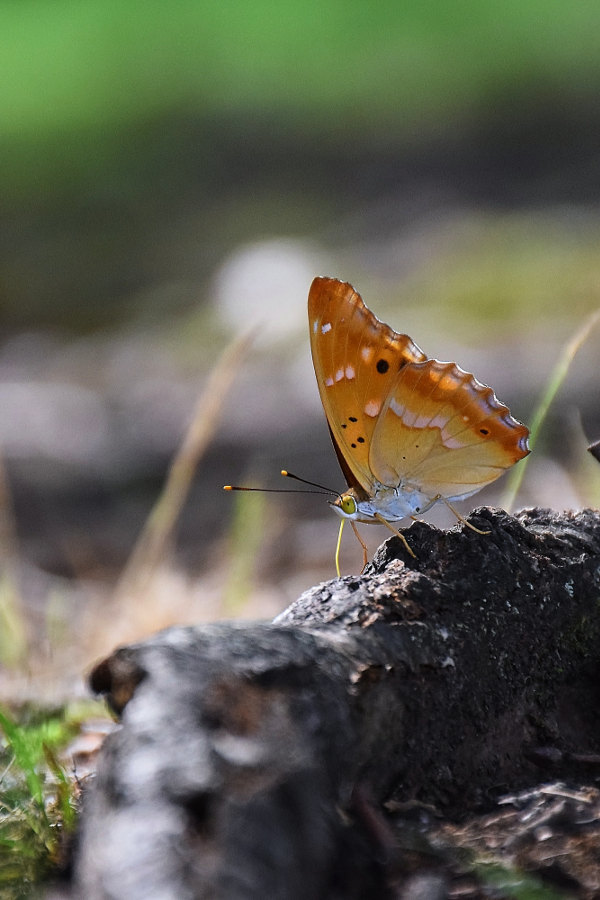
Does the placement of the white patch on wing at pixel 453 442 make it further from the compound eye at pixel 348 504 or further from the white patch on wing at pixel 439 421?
the compound eye at pixel 348 504

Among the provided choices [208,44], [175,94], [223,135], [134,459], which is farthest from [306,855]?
[208,44]

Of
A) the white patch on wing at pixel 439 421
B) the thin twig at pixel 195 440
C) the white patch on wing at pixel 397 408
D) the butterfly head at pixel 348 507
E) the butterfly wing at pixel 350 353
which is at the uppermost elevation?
the thin twig at pixel 195 440

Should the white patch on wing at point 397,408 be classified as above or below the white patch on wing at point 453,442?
above

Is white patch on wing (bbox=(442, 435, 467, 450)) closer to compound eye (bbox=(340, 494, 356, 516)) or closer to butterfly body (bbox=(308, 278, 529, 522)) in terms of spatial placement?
butterfly body (bbox=(308, 278, 529, 522))

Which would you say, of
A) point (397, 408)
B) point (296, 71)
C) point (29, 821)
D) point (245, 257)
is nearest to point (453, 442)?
point (397, 408)

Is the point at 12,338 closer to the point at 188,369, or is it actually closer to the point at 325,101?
the point at 188,369

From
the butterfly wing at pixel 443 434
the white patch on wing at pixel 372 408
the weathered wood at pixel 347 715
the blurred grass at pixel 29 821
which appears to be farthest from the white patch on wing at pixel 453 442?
the blurred grass at pixel 29 821

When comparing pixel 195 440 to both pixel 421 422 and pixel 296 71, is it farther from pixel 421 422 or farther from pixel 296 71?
pixel 296 71
